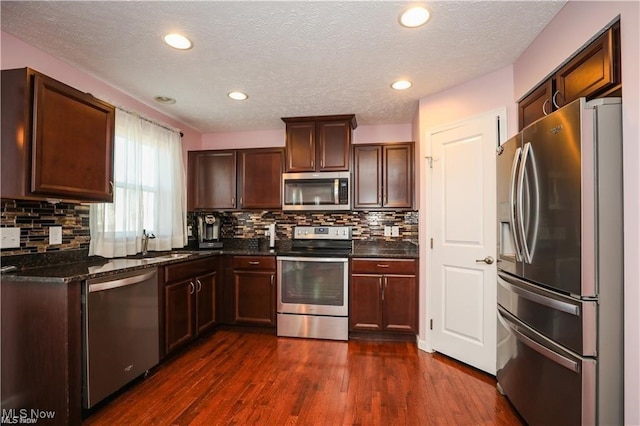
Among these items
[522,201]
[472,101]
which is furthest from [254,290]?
[472,101]

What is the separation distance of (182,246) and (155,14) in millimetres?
2313

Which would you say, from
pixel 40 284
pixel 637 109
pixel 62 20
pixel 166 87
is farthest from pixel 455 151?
pixel 40 284

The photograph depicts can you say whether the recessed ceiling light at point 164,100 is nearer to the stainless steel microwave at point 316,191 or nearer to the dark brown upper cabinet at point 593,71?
the stainless steel microwave at point 316,191

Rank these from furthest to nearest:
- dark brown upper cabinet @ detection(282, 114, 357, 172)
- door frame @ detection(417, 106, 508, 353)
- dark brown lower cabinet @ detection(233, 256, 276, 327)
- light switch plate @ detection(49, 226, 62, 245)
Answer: dark brown upper cabinet @ detection(282, 114, 357, 172)
dark brown lower cabinet @ detection(233, 256, 276, 327)
door frame @ detection(417, 106, 508, 353)
light switch plate @ detection(49, 226, 62, 245)

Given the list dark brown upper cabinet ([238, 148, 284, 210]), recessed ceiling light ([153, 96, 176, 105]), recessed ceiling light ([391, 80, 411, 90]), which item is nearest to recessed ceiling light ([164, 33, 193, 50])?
recessed ceiling light ([153, 96, 176, 105])

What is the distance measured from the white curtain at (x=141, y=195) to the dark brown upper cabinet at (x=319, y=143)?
4.07 ft

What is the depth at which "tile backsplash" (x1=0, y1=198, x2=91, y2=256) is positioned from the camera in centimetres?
190

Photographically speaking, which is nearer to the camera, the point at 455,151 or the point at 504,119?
the point at 504,119

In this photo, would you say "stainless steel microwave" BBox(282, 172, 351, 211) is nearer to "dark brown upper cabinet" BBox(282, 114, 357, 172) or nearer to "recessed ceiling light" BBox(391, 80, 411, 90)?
"dark brown upper cabinet" BBox(282, 114, 357, 172)

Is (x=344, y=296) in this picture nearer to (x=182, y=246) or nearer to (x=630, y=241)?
(x=182, y=246)

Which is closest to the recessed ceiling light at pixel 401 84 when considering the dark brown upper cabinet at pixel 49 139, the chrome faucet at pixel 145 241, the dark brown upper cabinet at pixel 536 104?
the dark brown upper cabinet at pixel 536 104

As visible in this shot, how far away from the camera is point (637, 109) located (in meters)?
1.21

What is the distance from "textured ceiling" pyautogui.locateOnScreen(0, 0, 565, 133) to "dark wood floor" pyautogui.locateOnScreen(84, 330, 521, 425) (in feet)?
7.52

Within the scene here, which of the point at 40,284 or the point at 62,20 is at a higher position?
the point at 62,20
